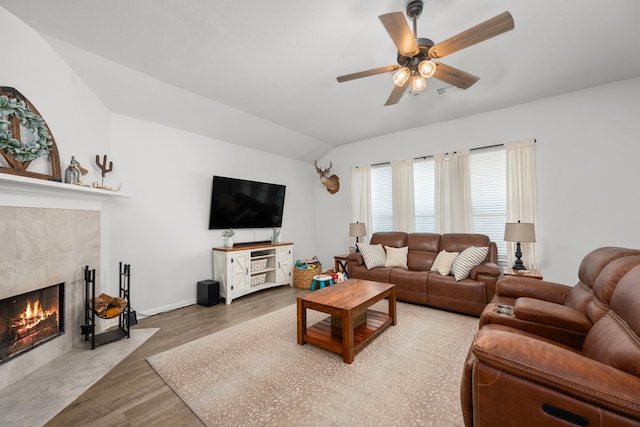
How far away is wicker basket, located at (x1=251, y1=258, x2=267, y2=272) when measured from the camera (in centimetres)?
427

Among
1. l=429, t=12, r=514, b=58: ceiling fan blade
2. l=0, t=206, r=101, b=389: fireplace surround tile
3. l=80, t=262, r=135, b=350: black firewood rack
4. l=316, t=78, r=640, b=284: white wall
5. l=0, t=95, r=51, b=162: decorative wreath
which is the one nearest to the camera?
l=429, t=12, r=514, b=58: ceiling fan blade

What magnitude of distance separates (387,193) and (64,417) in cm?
477

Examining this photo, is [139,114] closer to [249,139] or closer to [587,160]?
[249,139]

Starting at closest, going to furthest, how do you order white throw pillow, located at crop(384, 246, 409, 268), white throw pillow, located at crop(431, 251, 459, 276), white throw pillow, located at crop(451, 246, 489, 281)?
white throw pillow, located at crop(451, 246, 489, 281) → white throw pillow, located at crop(431, 251, 459, 276) → white throw pillow, located at crop(384, 246, 409, 268)

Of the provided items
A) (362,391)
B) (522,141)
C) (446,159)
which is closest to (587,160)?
(522,141)

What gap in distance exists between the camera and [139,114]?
3.27m

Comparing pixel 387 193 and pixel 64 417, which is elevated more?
pixel 387 193

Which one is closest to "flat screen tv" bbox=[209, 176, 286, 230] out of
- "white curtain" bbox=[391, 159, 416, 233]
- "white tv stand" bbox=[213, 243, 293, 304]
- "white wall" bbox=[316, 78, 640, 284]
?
"white tv stand" bbox=[213, 243, 293, 304]

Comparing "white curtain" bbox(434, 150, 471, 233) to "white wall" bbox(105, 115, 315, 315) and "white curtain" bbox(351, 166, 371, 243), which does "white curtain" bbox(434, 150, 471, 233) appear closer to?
"white curtain" bbox(351, 166, 371, 243)

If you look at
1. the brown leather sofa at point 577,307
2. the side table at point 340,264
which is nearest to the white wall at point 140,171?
the side table at point 340,264

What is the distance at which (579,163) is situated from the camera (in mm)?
3307

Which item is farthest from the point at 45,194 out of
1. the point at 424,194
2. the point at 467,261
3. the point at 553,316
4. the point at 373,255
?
the point at 424,194

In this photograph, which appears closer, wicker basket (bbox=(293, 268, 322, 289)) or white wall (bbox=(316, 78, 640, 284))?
white wall (bbox=(316, 78, 640, 284))

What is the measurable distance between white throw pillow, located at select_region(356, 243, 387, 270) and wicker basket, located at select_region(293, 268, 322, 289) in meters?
1.02
